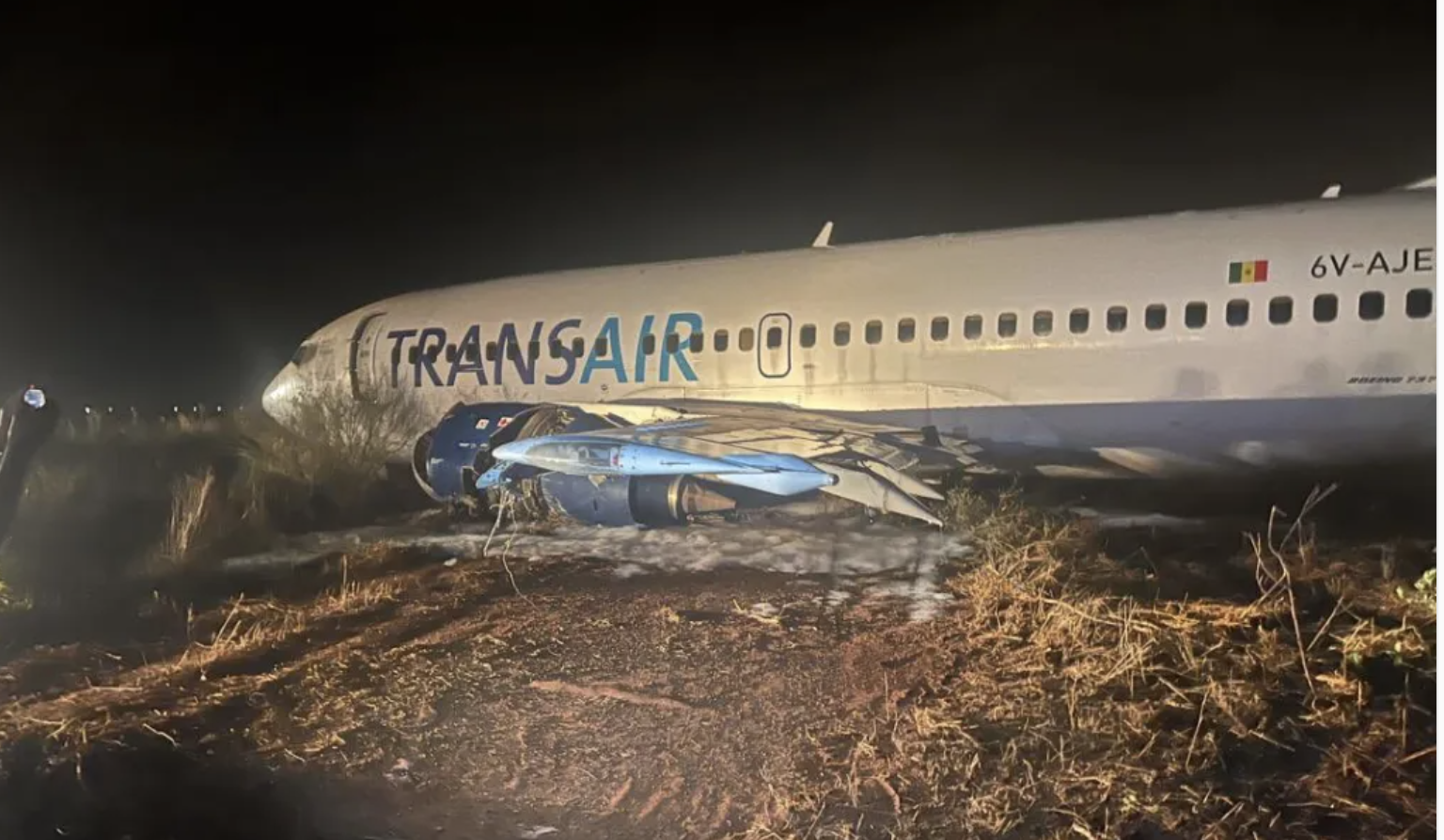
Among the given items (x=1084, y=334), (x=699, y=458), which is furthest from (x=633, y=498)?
(x=1084, y=334)

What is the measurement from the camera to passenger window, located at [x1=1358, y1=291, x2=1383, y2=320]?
6480mm

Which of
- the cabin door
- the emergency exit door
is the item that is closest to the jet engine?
the emergency exit door

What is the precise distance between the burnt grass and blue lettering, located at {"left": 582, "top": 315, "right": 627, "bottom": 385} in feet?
13.5

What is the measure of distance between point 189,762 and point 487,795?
52.6 inches

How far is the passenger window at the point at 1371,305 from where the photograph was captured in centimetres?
648

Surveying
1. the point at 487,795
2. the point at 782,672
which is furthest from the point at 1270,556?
the point at 487,795

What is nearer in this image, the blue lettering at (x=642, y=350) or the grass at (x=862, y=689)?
the grass at (x=862, y=689)

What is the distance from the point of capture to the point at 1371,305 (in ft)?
21.3

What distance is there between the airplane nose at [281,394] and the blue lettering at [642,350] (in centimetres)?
531

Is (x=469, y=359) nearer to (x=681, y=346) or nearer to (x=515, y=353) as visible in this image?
(x=515, y=353)

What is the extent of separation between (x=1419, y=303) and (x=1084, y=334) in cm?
225

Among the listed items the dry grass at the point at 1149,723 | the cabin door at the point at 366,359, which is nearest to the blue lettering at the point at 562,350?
the cabin door at the point at 366,359

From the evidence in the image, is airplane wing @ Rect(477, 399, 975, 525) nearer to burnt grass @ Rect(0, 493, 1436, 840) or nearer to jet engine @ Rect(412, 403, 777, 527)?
jet engine @ Rect(412, 403, 777, 527)

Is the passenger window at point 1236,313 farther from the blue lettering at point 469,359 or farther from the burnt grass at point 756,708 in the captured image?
the blue lettering at point 469,359
